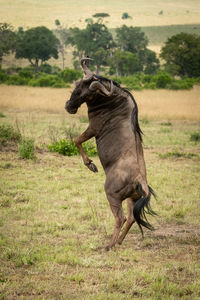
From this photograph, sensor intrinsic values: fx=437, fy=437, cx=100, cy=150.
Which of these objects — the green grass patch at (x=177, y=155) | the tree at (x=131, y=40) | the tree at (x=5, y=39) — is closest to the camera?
the green grass patch at (x=177, y=155)

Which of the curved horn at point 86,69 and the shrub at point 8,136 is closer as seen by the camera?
the curved horn at point 86,69

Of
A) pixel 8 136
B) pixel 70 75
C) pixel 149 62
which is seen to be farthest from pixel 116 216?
pixel 149 62

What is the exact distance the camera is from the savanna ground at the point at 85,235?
431 centimetres

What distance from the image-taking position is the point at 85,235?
6.00 metres

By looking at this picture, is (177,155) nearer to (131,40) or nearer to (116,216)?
(116,216)

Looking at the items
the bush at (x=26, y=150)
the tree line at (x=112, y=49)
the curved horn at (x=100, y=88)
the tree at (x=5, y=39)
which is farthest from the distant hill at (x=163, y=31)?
the curved horn at (x=100, y=88)

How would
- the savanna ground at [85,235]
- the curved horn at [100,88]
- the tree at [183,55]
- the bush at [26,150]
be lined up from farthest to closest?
the tree at [183,55] → the bush at [26,150] → the curved horn at [100,88] → the savanna ground at [85,235]

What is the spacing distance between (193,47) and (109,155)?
46215mm

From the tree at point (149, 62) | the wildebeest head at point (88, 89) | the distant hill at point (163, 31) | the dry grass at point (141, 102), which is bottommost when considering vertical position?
the distant hill at point (163, 31)

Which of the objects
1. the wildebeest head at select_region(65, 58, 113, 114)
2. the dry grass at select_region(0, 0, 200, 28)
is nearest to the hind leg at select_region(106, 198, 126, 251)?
the wildebeest head at select_region(65, 58, 113, 114)

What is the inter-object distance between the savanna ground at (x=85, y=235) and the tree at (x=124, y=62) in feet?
129

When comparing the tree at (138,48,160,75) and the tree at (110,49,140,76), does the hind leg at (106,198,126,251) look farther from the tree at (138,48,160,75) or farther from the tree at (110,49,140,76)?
the tree at (138,48,160,75)

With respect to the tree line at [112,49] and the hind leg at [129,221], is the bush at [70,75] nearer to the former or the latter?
the tree line at [112,49]

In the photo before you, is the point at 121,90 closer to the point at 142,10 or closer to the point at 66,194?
the point at 66,194
